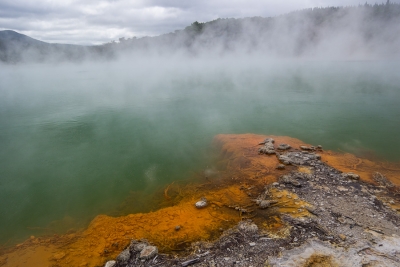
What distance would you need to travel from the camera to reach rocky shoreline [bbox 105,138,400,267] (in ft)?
10.9

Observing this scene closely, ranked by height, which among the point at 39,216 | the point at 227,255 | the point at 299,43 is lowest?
the point at 39,216

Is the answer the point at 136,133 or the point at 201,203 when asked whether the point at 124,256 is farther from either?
the point at 136,133

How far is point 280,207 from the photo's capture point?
4496 millimetres

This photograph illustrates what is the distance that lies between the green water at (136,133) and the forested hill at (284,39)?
12849mm

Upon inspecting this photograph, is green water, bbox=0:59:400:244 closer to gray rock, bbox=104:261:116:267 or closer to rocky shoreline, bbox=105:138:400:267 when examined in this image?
gray rock, bbox=104:261:116:267

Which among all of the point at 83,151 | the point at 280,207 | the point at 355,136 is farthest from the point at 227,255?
the point at 355,136

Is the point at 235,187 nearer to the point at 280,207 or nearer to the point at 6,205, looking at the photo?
the point at 280,207

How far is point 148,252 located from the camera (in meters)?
3.63

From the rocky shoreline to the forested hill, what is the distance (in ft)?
89.7

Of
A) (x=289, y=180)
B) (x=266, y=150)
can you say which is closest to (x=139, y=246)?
(x=289, y=180)

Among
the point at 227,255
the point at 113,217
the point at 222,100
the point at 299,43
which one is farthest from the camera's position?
the point at 299,43

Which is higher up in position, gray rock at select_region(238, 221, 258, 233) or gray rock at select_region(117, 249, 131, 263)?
gray rock at select_region(238, 221, 258, 233)

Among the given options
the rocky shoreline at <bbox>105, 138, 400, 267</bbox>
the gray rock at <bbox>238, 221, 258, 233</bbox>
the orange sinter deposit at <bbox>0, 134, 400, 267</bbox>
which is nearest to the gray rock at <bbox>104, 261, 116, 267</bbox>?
the rocky shoreline at <bbox>105, 138, 400, 267</bbox>

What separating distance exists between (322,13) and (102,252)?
3184 centimetres
